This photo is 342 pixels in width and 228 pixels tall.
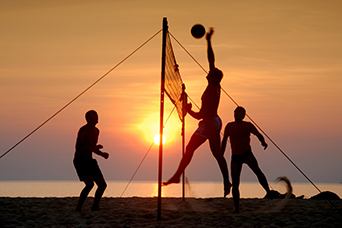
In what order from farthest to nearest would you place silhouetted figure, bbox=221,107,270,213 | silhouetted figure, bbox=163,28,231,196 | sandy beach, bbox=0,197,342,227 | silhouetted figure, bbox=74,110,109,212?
1. silhouetted figure, bbox=221,107,270,213
2. silhouetted figure, bbox=74,110,109,212
3. sandy beach, bbox=0,197,342,227
4. silhouetted figure, bbox=163,28,231,196

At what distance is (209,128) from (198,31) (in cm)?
207

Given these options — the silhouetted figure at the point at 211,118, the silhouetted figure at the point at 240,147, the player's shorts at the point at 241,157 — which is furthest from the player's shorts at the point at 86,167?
the player's shorts at the point at 241,157

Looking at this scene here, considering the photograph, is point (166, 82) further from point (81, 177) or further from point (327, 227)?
point (327, 227)

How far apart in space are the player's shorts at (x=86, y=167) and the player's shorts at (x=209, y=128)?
2.54 meters

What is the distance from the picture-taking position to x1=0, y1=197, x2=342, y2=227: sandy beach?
27.6 ft

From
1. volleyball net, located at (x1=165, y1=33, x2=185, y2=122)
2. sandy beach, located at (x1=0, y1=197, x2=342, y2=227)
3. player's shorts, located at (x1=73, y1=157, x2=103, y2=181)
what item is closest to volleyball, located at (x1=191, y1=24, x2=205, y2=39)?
volleyball net, located at (x1=165, y1=33, x2=185, y2=122)

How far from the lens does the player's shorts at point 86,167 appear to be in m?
9.49

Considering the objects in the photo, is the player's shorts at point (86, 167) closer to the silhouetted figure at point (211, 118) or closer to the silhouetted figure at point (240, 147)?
the silhouetted figure at point (211, 118)

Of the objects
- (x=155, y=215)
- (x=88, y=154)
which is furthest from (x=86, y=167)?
(x=155, y=215)

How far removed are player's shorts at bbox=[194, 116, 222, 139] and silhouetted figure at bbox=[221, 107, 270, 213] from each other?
1580mm

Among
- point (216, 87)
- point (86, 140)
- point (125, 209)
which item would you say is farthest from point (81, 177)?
point (216, 87)

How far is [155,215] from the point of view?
9.45 metres

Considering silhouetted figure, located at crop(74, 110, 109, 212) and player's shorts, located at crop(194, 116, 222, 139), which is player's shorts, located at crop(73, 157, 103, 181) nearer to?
silhouetted figure, located at crop(74, 110, 109, 212)

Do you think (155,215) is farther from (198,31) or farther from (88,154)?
(198,31)
